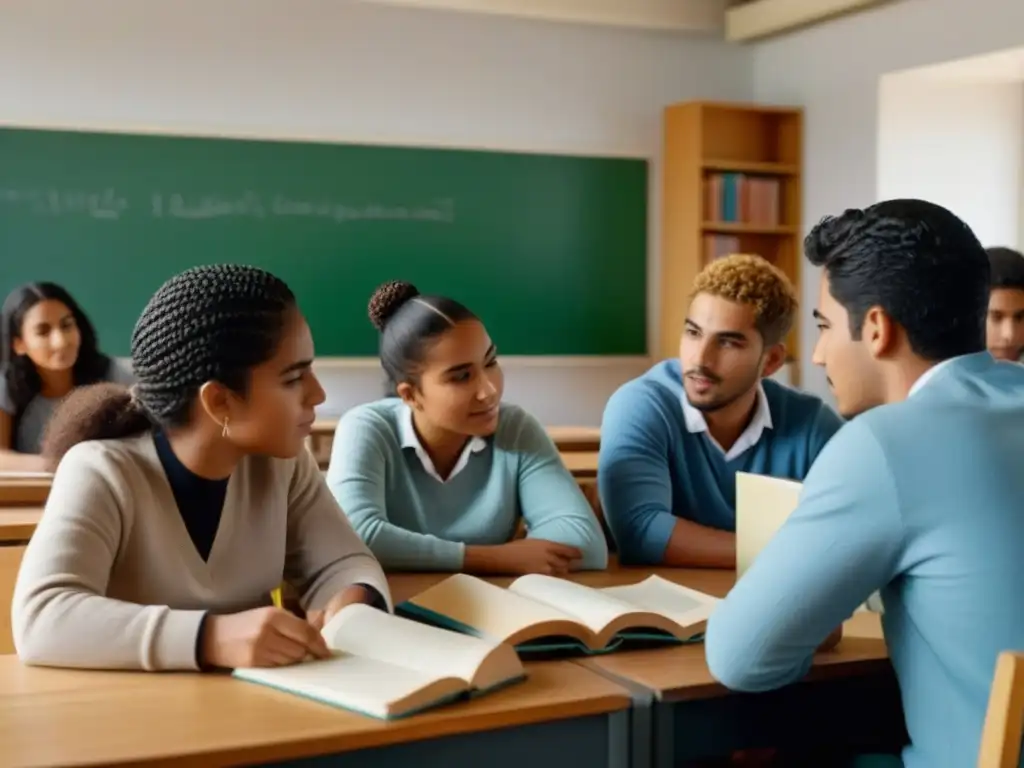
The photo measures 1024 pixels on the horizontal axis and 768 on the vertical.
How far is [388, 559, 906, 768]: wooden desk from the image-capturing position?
1.35 metres

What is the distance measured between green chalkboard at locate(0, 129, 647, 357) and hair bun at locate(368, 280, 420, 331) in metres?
2.68

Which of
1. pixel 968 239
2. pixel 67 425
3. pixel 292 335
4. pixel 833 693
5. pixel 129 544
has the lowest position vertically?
pixel 833 693

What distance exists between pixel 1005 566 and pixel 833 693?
1.09 ft

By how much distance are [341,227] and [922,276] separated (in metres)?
3.93

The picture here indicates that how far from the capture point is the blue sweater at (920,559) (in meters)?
1.25

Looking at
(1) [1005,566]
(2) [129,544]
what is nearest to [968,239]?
(1) [1005,566]

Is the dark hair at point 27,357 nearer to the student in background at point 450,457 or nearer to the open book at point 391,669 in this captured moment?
the student in background at point 450,457

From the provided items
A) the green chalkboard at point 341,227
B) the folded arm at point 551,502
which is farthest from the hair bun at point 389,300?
the green chalkboard at point 341,227

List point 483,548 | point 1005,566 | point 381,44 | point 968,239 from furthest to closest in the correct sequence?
1. point 381,44
2. point 483,548
3. point 968,239
4. point 1005,566

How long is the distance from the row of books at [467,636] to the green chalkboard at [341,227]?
3.47 metres

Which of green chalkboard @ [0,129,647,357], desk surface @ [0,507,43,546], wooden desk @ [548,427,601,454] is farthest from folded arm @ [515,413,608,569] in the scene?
green chalkboard @ [0,129,647,357]

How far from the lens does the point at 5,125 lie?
15.0ft

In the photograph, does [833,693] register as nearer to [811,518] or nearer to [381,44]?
[811,518]

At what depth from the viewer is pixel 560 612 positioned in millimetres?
1558
